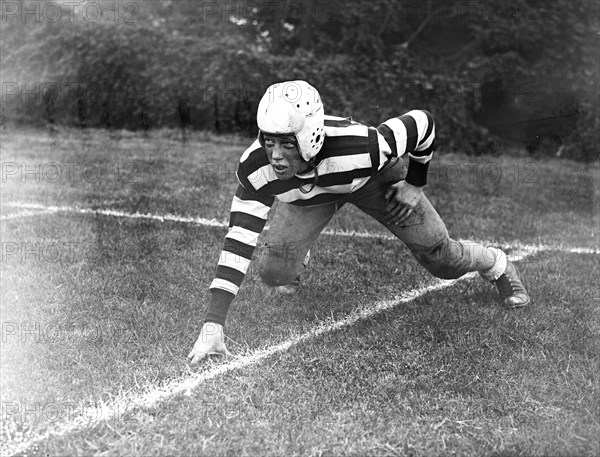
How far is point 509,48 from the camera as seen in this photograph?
1256 cm

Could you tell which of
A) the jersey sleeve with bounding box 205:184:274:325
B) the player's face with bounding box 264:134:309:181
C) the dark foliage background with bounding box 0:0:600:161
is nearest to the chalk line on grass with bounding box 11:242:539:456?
the jersey sleeve with bounding box 205:184:274:325

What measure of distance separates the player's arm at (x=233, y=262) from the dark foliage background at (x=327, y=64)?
28.4ft

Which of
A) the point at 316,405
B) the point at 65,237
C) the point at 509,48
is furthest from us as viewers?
the point at 509,48

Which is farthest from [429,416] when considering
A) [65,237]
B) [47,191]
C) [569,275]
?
[47,191]

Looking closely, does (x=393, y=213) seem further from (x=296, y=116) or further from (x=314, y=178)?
(x=296, y=116)

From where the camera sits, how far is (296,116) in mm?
3223

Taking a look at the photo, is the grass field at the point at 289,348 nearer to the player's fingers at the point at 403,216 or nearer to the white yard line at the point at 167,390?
the white yard line at the point at 167,390

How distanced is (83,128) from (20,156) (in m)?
3.39

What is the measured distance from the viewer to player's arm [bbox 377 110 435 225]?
3764mm

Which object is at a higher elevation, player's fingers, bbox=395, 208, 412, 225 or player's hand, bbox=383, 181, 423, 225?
player's hand, bbox=383, 181, 423, 225

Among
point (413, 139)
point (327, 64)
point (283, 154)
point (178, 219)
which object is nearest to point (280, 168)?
point (283, 154)

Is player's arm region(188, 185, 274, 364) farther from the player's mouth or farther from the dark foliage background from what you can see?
the dark foliage background

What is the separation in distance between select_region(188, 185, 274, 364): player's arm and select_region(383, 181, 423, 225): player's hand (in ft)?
2.32

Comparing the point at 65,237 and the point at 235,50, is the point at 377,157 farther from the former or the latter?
the point at 235,50
